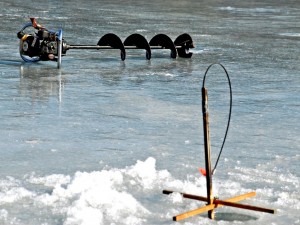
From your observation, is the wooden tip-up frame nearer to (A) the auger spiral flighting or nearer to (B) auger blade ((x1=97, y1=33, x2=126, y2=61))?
(A) the auger spiral flighting

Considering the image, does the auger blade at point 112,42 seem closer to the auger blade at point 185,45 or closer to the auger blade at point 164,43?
the auger blade at point 164,43

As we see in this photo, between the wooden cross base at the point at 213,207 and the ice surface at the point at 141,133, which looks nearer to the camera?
the wooden cross base at the point at 213,207

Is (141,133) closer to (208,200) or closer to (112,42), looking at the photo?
(208,200)

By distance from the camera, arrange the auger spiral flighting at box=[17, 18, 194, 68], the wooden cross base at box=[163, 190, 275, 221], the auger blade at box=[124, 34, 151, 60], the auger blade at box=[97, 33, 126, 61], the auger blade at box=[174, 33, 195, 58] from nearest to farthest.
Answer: the wooden cross base at box=[163, 190, 275, 221]
the auger spiral flighting at box=[17, 18, 194, 68]
the auger blade at box=[97, 33, 126, 61]
the auger blade at box=[124, 34, 151, 60]
the auger blade at box=[174, 33, 195, 58]

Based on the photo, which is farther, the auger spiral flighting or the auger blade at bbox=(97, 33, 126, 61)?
the auger blade at bbox=(97, 33, 126, 61)

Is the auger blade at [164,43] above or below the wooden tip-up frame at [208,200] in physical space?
below

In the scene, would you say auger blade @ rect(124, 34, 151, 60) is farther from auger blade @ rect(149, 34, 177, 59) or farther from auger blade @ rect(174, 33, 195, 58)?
auger blade @ rect(174, 33, 195, 58)

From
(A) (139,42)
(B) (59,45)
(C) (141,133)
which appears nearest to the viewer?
(C) (141,133)

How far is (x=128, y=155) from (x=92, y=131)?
0.95m

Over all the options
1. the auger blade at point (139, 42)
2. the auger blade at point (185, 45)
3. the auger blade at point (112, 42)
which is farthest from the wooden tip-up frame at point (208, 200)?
the auger blade at point (185, 45)

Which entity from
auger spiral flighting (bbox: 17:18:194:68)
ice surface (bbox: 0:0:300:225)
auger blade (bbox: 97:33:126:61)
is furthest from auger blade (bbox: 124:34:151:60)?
auger blade (bbox: 97:33:126:61)

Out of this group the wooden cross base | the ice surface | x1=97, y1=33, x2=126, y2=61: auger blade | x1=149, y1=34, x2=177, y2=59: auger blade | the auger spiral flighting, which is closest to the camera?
the wooden cross base

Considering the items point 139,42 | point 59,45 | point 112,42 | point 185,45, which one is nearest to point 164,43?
point 185,45

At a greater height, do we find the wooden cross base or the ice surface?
the wooden cross base
